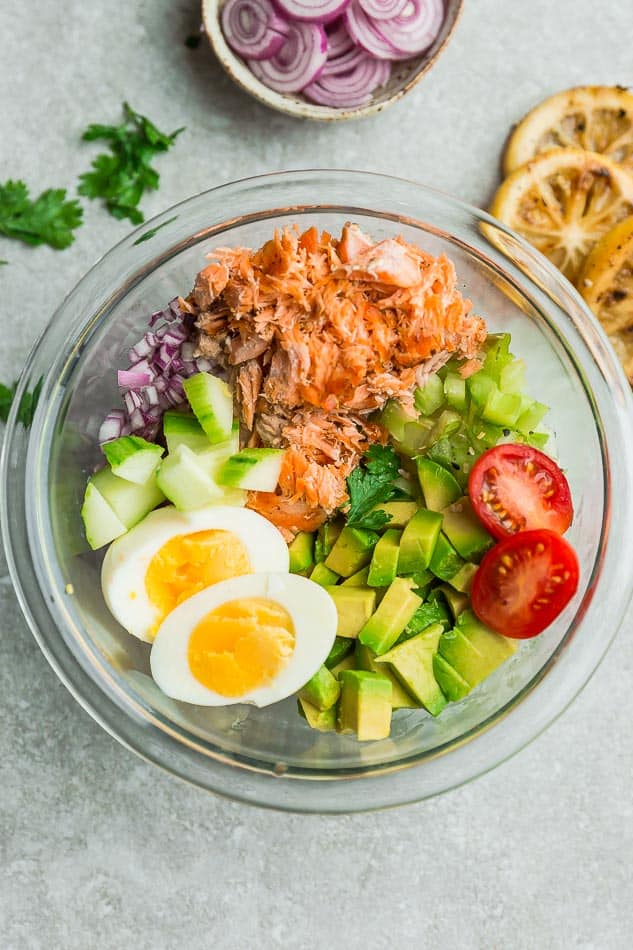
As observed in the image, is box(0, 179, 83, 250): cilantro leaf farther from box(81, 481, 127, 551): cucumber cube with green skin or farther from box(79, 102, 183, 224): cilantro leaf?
box(81, 481, 127, 551): cucumber cube with green skin

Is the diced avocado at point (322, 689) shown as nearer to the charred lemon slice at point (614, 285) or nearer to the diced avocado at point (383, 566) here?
the diced avocado at point (383, 566)

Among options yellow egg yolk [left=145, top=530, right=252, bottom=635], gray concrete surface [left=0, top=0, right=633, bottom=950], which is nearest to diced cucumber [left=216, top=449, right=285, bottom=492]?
yellow egg yolk [left=145, top=530, right=252, bottom=635]

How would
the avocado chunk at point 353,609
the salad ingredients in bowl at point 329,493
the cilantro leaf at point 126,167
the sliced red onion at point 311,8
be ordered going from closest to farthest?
the salad ingredients in bowl at point 329,493, the avocado chunk at point 353,609, the sliced red onion at point 311,8, the cilantro leaf at point 126,167

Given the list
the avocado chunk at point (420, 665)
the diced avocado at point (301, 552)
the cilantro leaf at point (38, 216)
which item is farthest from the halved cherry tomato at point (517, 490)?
the cilantro leaf at point (38, 216)

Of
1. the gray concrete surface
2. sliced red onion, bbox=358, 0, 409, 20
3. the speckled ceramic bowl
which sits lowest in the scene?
the gray concrete surface

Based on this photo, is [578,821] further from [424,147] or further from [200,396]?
[424,147]

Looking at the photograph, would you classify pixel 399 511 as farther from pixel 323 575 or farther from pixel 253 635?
pixel 253 635

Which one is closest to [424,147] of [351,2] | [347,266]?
[351,2]
